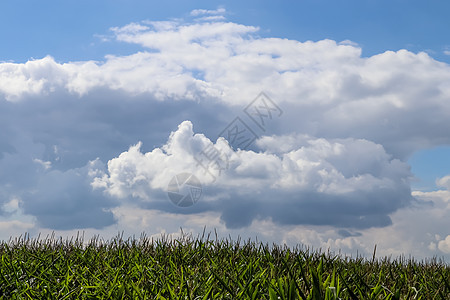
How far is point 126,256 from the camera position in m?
8.21

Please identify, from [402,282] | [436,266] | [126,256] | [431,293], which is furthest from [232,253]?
[436,266]

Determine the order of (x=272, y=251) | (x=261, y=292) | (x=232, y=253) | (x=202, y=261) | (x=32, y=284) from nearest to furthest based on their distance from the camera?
(x=261, y=292) → (x=32, y=284) → (x=202, y=261) → (x=232, y=253) → (x=272, y=251)

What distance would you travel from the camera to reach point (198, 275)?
5.91 m

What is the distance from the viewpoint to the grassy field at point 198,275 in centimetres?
449

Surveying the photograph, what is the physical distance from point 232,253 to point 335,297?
497cm

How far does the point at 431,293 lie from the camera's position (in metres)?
6.09

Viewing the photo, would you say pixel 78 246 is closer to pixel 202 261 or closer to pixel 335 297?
pixel 202 261

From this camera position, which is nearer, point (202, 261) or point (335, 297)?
point (335, 297)

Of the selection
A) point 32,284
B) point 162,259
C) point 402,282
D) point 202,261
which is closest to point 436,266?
point 402,282

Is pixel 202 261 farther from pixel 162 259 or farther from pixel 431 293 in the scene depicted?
pixel 431 293

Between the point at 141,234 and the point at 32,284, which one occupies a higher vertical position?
the point at 141,234

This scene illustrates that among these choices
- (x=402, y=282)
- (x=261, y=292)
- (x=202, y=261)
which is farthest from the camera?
(x=202, y=261)

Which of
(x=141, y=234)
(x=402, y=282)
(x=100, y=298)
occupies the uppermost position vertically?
(x=141, y=234)

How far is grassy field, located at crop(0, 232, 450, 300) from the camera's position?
4.49m
